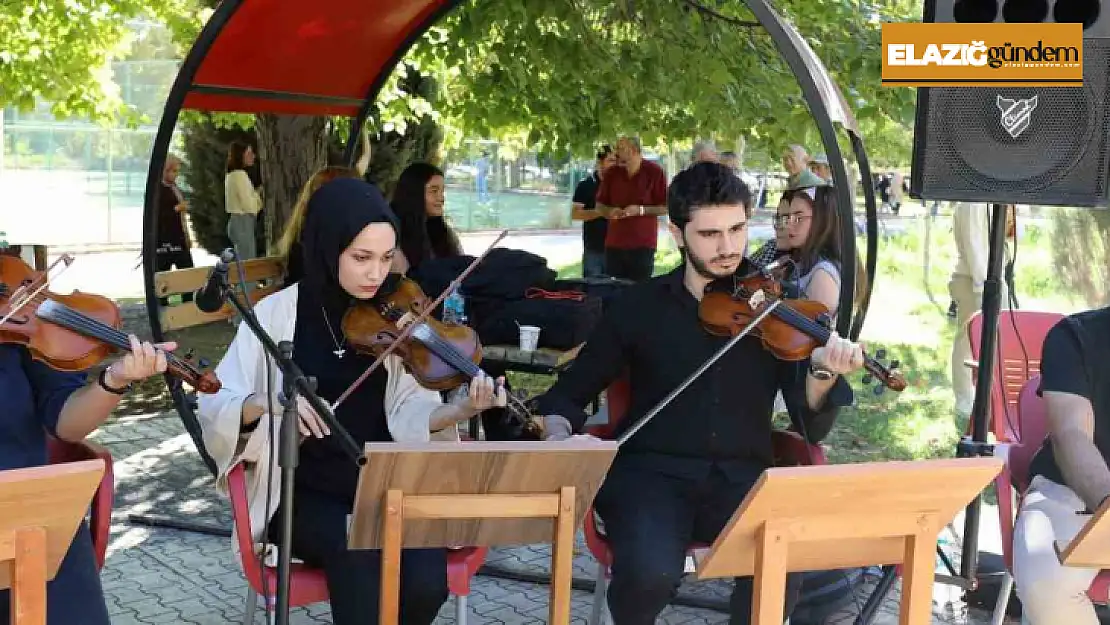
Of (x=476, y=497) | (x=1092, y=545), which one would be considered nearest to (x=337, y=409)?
(x=476, y=497)

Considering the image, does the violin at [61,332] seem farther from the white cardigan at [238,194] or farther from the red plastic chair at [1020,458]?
the white cardigan at [238,194]

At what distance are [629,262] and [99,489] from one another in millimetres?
5878

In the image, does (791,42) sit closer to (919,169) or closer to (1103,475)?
(919,169)

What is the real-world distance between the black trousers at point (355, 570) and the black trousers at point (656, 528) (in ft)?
1.48

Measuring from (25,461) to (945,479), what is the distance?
1.96 meters

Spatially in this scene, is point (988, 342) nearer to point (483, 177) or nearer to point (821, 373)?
point (821, 373)

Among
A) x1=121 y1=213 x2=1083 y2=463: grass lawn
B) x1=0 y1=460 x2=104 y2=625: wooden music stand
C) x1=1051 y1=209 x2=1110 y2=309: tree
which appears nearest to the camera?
x1=0 y1=460 x2=104 y2=625: wooden music stand

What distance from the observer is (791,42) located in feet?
10.5

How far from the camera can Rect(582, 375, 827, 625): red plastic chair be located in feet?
10.1

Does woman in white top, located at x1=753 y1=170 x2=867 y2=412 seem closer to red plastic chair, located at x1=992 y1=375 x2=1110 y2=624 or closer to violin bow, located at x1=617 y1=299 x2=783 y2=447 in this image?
red plastic chair, located at x1=992 y1=375 x2=1110 y2=624

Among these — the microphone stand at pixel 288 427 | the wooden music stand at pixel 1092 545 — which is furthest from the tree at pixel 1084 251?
the microphone stand at pixel 288 427

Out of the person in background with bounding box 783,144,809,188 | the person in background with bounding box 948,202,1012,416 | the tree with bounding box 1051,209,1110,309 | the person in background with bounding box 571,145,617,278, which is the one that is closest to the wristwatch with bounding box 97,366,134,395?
the person in background with bounding box 783,144,809,188

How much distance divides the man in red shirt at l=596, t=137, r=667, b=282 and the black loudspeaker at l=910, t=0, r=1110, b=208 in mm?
4874

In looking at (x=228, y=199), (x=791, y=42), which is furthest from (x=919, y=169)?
(x=228, y=199)
